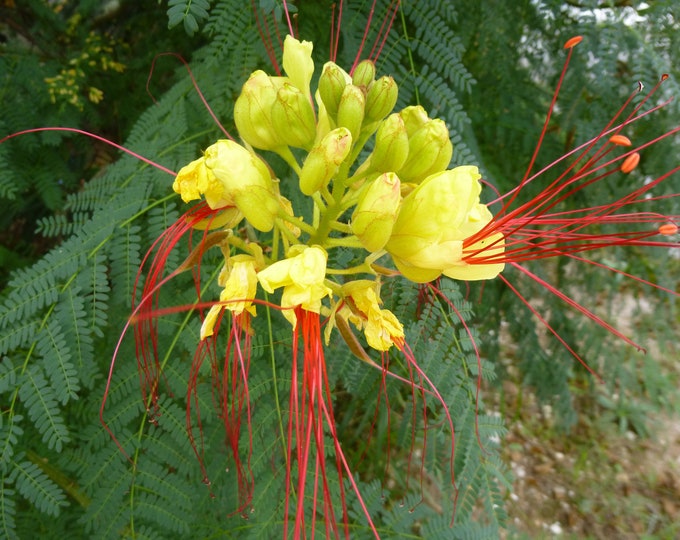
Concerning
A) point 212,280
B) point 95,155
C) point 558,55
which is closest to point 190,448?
point 212,280

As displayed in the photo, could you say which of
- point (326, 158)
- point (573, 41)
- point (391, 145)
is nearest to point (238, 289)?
point (326, 158)

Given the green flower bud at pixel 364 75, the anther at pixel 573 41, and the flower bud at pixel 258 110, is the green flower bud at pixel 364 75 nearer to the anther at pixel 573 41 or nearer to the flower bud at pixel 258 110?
the flower bud at pixel 258 110

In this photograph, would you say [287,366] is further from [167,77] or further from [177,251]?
[167,77]

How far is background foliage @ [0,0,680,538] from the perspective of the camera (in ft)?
5.46

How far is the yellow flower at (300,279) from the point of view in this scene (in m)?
1.11

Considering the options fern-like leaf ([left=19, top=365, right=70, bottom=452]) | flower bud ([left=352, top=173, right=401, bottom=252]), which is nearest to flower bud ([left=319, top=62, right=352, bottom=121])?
flower bud ([left=352, top=173, right=401, bottom=252])

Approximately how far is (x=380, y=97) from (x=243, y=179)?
1.19 ft

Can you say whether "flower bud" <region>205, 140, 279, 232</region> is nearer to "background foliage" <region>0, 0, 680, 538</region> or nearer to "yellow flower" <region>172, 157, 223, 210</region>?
"yellow flower" <region>172, 157, 223, 210</region>

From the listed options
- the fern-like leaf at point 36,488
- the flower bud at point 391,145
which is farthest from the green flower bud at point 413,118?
the fern-like leaf at point 36,488

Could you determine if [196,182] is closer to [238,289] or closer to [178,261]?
[238,289]

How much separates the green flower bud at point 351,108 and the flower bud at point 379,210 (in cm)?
16

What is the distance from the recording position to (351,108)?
1219mm

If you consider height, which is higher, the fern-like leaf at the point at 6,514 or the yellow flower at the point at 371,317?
the yellow flower at the point at 371,317

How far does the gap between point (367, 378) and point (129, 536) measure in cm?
87
